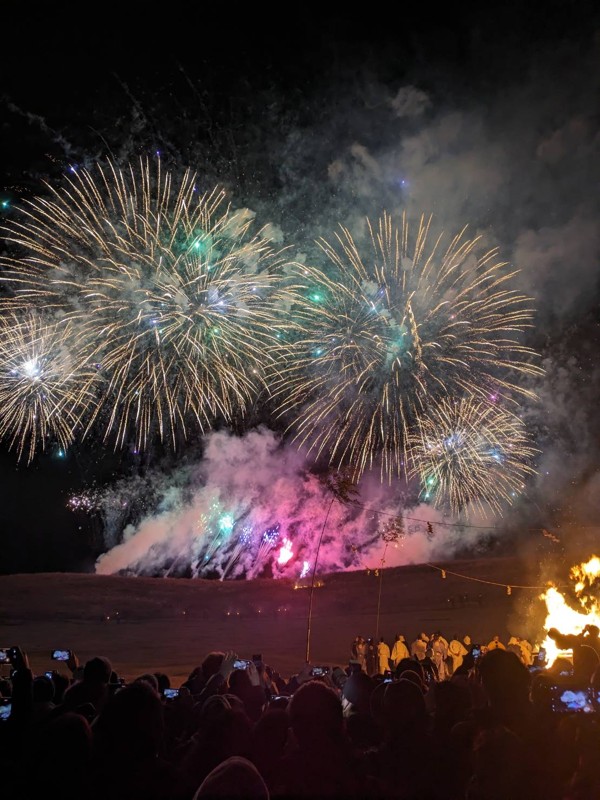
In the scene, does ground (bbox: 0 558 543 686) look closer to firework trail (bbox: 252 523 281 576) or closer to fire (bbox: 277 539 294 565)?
firework trail (bbox: 252 523 281 576)

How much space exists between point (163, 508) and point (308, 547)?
42.0ft

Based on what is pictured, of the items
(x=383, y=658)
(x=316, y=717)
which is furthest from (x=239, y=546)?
(x=316, y=717)

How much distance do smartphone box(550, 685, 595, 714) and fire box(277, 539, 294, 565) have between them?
140 ft

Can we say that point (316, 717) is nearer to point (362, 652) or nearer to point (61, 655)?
point (61, 655)

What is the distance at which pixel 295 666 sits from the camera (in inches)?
844

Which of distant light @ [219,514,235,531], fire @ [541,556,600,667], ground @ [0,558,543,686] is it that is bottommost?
ground @ [0,558,543,686]

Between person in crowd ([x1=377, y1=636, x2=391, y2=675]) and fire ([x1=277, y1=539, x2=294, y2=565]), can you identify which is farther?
fire ([x1=277, y1=539, x2=294, y2=565])

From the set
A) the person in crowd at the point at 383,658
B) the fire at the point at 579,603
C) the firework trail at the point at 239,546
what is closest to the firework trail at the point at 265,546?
the firework trail at the point at 239,546

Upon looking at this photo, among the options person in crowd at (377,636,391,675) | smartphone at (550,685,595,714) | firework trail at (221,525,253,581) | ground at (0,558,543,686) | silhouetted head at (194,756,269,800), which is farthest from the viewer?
firework trail at (221,525,253,581)

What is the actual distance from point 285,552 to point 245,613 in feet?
46.1

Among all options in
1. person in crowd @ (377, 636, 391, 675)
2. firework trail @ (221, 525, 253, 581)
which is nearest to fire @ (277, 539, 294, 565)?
firework trail @ (221, 525, 253, 581)

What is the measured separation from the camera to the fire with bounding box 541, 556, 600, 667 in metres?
24.1

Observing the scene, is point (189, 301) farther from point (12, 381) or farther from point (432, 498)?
point (432, 498)

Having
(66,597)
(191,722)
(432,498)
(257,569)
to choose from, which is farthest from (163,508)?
(191,722)
